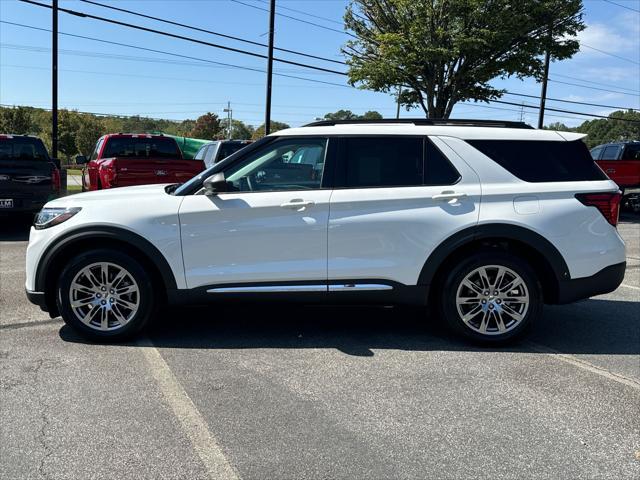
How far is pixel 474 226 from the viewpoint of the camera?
14.8 feet

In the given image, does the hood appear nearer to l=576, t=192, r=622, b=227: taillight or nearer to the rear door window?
the rear door window

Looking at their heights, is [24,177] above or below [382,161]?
below

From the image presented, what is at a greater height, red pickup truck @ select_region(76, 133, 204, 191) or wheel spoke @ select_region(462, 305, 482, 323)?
red pickup truck @ select_region(76, 133, 204, 191)

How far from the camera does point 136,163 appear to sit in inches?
390

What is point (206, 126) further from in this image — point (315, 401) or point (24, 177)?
point (315, 401)

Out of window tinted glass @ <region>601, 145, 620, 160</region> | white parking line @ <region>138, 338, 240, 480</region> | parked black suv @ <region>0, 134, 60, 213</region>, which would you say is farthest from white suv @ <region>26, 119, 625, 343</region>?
window tinted glass @ <region>601, 145, 620, 160</region>

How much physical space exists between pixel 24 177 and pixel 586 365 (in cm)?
953

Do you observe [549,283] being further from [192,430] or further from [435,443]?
[192,430]

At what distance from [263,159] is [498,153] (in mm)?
1971

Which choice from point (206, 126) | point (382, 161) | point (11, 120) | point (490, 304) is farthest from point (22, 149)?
point (206, 126)

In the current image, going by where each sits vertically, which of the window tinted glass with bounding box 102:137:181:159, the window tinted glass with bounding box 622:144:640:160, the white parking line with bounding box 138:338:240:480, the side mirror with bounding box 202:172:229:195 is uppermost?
the window tinted glass with bounding box 622:144:640:160

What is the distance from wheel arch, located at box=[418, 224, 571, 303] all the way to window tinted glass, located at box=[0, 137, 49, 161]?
9102 mm

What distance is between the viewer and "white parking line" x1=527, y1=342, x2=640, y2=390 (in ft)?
13.1

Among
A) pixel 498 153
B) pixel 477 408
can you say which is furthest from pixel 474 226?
pixel 477 408
